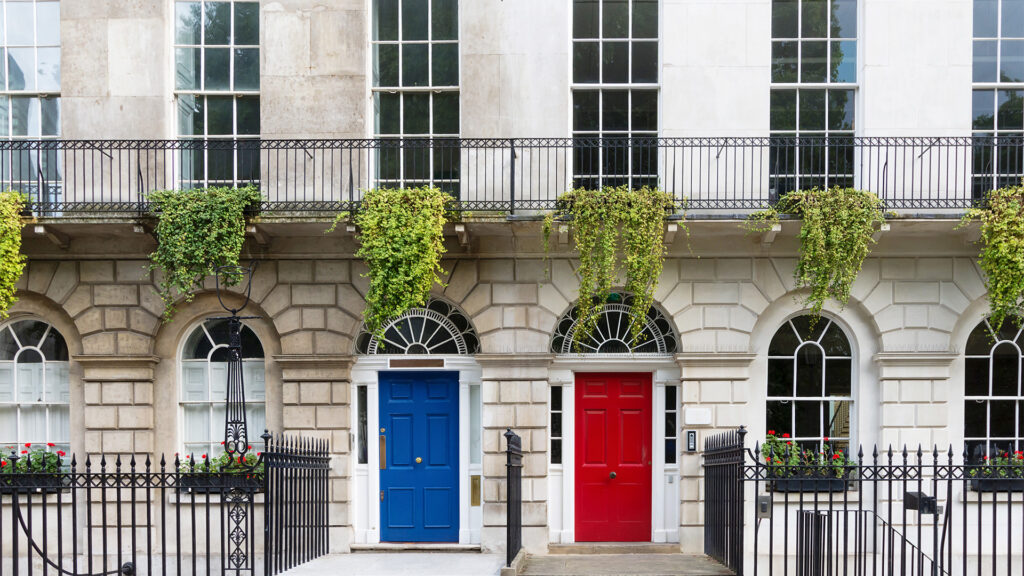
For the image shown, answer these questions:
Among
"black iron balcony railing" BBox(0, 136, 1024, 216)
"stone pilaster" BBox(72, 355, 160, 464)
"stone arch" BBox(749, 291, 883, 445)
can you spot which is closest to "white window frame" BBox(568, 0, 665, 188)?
"black iron balcony railing" BBox(0, 136, 1024, 216)

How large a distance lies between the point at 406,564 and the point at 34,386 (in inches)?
243

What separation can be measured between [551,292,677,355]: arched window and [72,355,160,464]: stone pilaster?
5926mm

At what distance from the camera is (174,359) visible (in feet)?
38.3

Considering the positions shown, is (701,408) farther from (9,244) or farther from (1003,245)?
(9,244)

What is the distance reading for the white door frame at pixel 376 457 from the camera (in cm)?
1152

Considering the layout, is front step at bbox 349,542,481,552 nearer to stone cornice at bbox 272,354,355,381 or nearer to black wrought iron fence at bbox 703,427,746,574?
stone cornice at bbox 272,354,355,381

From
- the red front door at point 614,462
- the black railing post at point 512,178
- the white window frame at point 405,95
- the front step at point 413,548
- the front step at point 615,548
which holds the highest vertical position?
the white window frame at point 405,95

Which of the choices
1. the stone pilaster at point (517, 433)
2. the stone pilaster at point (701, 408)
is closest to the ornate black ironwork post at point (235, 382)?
the stone pilaster at point (517, 433)

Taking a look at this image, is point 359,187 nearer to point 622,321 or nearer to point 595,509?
point 622,321

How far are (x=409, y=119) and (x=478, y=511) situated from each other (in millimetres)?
5863

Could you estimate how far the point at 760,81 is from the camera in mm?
11391

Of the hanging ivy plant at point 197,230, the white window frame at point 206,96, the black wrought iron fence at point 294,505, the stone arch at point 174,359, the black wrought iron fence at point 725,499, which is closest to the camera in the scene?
the black wrought iron fence at point 294,505

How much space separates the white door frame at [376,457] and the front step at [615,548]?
4.09ft

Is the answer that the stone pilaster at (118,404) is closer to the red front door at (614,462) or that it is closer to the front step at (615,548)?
the front step at (615,548)
